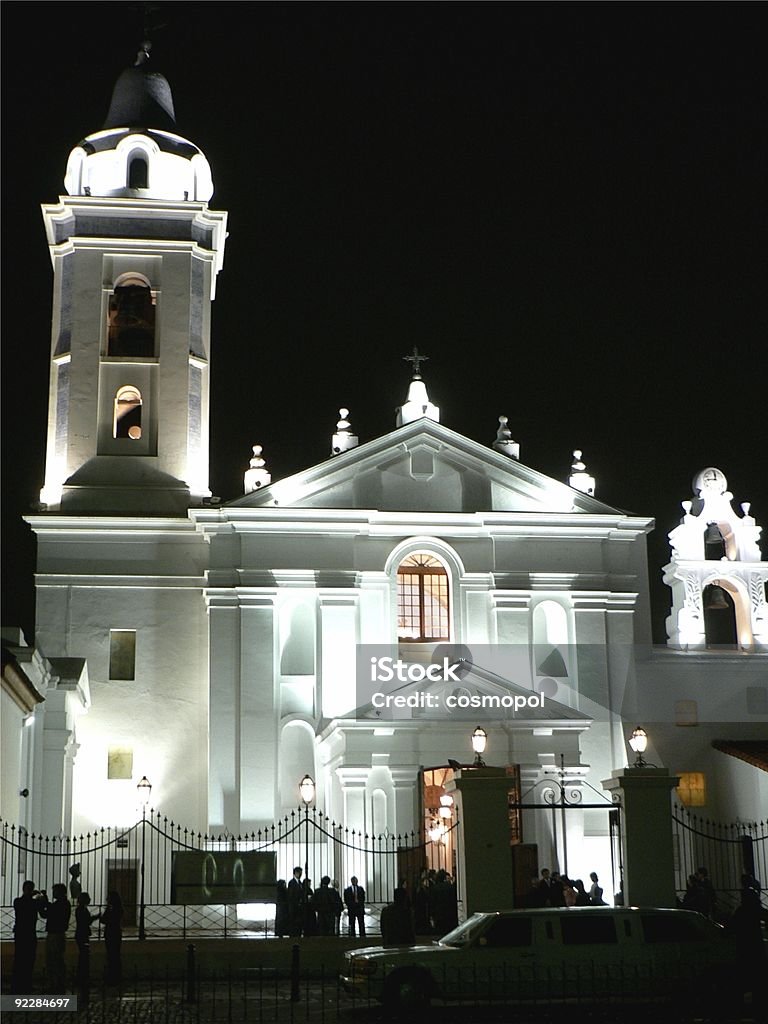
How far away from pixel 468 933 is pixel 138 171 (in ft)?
102

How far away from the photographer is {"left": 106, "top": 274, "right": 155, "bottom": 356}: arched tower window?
44.2 metres

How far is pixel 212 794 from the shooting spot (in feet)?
127

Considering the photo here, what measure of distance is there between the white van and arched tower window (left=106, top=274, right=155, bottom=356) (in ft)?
88.7

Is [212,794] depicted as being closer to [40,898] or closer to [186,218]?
[40,898]

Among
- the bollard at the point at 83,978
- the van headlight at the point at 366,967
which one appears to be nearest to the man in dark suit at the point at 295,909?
the bollard at the point at 83,978

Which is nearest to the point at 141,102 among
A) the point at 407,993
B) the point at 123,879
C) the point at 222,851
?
the point at 123,879

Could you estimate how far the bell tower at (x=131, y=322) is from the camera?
42.9 metres

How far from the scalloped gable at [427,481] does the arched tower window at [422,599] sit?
1.57 metres

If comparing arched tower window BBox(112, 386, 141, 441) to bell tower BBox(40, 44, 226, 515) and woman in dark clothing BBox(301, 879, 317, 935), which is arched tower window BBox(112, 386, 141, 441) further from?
woman in dark clothing BBox(301, 879, 317, 935)

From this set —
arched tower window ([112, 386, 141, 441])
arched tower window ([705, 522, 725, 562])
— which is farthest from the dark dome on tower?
arched tower window ([705, 522, 725, 562])

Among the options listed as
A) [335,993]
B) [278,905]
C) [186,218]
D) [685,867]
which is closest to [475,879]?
[335,993]

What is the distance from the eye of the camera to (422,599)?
4131 cm
